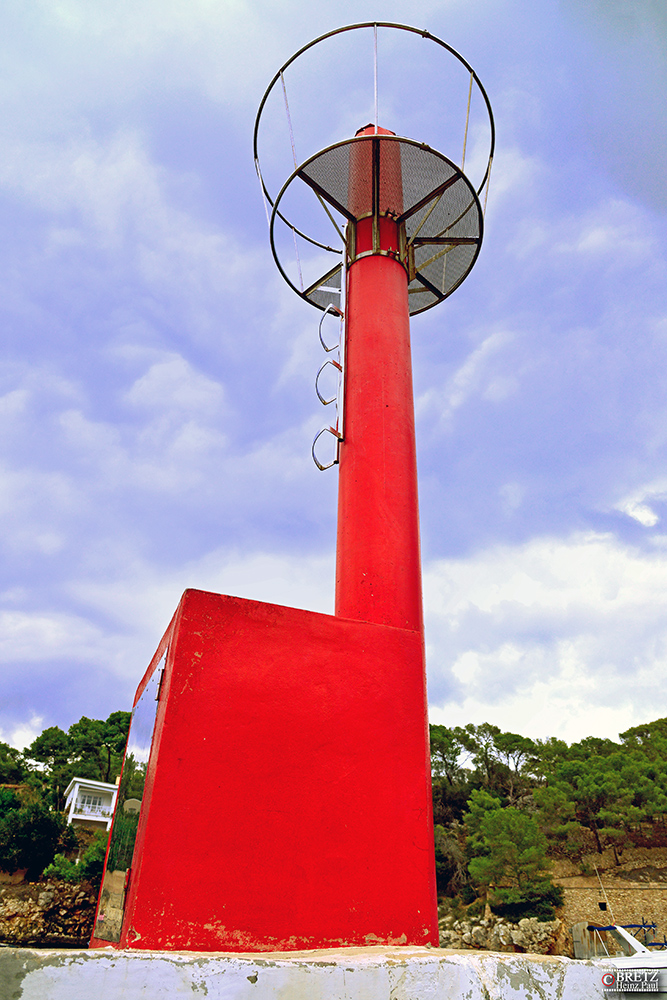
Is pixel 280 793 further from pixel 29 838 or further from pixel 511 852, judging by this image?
pixel 29 838

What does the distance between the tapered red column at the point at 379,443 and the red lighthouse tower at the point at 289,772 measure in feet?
0.07

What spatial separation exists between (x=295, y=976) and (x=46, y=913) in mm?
31529

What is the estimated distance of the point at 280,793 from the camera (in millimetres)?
3963

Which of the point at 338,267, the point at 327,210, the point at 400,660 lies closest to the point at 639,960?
the point at 400,660

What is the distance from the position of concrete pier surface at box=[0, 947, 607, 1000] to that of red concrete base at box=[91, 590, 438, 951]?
1.41 feet

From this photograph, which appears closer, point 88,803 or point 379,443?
point 379,443

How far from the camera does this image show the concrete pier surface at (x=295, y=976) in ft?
8.47

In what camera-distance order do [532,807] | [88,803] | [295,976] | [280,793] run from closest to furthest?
[295,976], [280,793], [88,803], [532,807]

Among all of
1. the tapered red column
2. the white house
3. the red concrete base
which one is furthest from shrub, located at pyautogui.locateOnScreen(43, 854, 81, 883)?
the tapered red column

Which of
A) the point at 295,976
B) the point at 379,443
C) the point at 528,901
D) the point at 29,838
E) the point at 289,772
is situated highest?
the point at 379,443

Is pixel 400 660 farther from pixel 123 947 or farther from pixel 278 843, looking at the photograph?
pixel 123 947

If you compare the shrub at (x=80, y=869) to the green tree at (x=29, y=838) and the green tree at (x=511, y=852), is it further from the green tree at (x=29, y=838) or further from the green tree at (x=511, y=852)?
the green tree at (x=511, y=852)

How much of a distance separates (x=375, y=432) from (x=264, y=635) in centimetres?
252

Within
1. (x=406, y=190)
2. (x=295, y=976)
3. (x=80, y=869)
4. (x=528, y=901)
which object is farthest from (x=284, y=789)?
(x=80, y=869)
